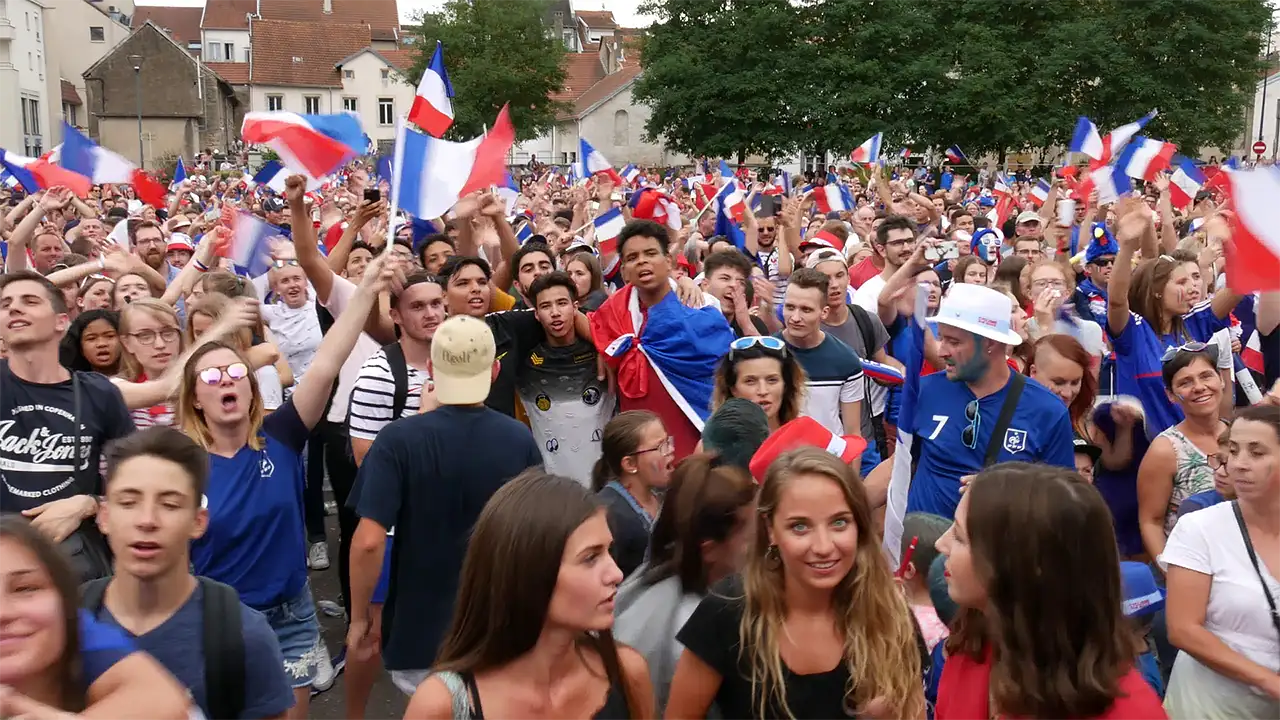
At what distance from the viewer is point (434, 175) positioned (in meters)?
6.09

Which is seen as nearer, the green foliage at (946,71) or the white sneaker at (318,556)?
the white sneaker at (318,556)

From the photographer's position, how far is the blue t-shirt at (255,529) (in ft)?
13.6

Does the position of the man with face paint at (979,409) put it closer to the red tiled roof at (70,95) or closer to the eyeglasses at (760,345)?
the eyeglasses at (760,345)

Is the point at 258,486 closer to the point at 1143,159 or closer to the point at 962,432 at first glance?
the point at 962,432

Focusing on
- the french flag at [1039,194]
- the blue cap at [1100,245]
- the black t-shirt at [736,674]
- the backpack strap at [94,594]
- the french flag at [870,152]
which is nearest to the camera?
the black t-shirt at [736,674]

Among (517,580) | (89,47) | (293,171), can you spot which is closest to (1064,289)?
(293,171)

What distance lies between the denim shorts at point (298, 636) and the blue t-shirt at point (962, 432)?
2.25 meters

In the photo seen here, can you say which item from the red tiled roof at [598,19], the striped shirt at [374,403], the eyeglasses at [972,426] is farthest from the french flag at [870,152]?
the red tiled roof at [598,19]

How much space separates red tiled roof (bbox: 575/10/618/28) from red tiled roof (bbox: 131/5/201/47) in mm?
33797

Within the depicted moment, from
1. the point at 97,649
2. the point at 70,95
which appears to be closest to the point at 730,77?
the point at 70,95

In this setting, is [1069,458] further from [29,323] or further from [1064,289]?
[29,323]

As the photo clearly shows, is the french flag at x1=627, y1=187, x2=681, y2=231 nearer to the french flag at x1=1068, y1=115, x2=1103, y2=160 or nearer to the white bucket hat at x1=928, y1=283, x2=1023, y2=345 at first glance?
→ the white bucket hat at x1=928, y1=283, x2=1023, y2=345

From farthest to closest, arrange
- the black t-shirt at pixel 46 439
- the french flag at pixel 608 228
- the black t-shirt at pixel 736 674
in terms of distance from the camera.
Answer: the french flag at pixel 608 228 < the black t-shirt at pixel 46 439 < the black t-shirt at pixel 736 674

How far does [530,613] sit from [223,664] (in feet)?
2.78
